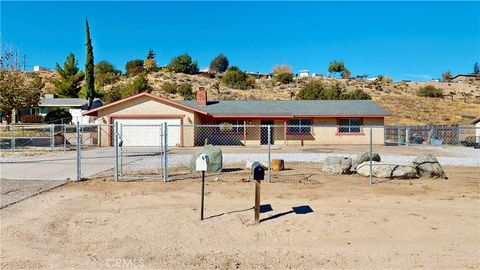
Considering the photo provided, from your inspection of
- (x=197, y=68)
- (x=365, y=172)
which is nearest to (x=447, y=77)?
(x=197, y=68)

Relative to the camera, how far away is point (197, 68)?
289 feet

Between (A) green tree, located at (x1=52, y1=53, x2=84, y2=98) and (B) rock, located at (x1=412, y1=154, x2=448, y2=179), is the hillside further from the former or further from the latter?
(B) rock, located at (x1=412, y1=154, x2=448, y2=179)

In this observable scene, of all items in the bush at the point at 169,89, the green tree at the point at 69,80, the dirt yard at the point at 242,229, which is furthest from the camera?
the bush at the point at 169,89

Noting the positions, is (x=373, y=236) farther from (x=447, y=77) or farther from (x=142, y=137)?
(x=447, y=77)

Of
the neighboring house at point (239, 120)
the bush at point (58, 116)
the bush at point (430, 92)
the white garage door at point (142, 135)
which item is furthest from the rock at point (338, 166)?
the bush at point (430, 92)

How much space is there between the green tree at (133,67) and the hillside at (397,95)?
13.2 feet

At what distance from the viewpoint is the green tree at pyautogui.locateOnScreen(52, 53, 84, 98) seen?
2215 inches

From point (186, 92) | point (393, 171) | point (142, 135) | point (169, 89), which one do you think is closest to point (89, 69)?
point (186, 92)

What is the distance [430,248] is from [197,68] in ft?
279

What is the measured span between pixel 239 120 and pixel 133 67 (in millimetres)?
62082

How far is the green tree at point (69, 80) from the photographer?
185 feet

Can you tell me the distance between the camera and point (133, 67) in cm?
8688

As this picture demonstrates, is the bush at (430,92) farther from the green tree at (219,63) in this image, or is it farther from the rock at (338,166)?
the rock at (338,166)

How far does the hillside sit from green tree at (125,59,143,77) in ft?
13.2
